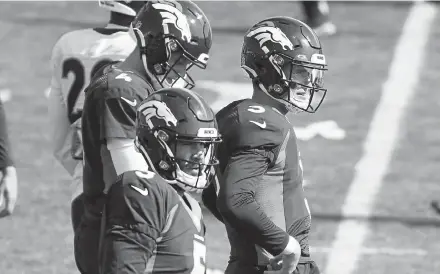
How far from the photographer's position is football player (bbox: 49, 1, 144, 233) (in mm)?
6641

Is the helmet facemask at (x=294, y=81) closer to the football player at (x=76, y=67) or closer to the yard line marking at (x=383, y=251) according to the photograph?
the football player at (x=76, y=67)

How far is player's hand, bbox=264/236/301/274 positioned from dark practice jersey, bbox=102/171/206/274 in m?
0.68

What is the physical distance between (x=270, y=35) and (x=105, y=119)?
2.96 ft

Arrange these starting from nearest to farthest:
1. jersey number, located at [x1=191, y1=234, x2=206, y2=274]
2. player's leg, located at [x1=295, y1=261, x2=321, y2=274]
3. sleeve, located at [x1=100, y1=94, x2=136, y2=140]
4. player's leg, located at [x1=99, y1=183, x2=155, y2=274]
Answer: player's leg, located at [x1=99, y1=183, x2=155, y2=274] → jersey number, located at [x1=191, y1=234, x2=206, y2=274] → player's leg, located at [x1=295, y1=261, x2=321, y2=274] → sleeve, located at [x1=100, y1=94, x2=136, y2=140]

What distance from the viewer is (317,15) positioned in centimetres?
1423

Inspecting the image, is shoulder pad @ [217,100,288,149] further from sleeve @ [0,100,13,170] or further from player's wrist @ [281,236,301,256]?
sleeve @ [0,100,13,170]

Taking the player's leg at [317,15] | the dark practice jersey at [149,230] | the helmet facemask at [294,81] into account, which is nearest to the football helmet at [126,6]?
the helmet facemask at [294,81]

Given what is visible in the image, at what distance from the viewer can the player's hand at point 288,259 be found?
17.4ft

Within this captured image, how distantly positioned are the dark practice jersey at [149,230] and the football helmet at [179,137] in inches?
4.4

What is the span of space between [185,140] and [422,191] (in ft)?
18.1

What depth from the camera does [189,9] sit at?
19.5ft

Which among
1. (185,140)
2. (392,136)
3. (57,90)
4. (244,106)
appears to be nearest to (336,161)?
(392,136)

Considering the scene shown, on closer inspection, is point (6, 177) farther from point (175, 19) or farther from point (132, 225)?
point (132, 225)

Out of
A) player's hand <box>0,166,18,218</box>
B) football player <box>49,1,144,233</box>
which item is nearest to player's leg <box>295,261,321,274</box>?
football player <box>49,1,144,233</box>
